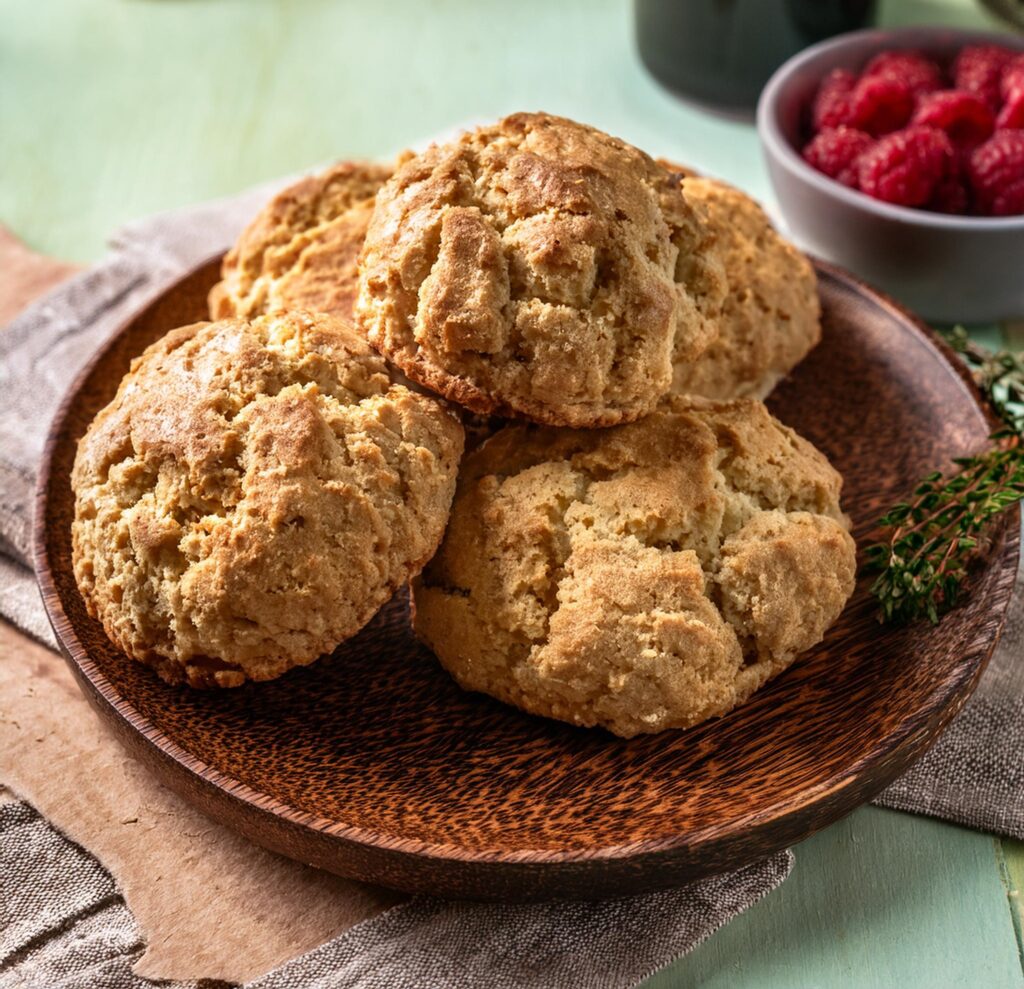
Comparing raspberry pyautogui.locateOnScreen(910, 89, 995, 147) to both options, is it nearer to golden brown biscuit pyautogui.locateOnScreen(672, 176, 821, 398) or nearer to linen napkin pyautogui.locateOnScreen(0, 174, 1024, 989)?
golden brown biscuit pyautogui.locateOnScreen(672, 176, 821, 398)

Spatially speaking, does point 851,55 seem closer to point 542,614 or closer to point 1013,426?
point 1013,426

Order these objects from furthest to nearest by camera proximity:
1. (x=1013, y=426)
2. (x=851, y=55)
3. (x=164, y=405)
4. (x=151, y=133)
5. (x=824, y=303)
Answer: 1. (x=151, y=133)
2. (x=851, y=55)
3. (x=824, y=303)
4. (x=1013, y=426)
5. (x=164, y=405)

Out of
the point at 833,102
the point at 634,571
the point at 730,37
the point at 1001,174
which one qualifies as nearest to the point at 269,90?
the point at 730,37

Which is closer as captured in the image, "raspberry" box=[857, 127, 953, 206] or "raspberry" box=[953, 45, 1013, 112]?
"raspberry" box=[857, 127, 953, 206]

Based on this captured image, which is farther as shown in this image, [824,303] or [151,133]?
[151,133]

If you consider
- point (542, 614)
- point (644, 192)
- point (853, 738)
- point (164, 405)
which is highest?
point (644, 192)

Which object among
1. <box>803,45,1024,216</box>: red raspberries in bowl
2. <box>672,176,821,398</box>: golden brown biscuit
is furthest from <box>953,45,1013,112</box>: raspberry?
<box>672,176,821,398</box>: golden brown biscuit

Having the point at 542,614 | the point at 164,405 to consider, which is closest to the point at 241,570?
the point at 164,405
